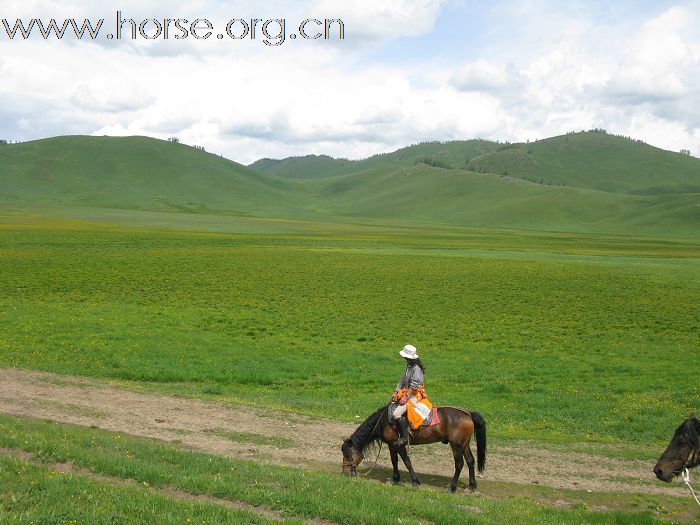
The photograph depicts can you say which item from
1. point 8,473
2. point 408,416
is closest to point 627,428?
point 408,416

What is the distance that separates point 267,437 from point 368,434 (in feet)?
10.9

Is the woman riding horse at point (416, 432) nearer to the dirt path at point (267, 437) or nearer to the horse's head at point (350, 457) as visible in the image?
the horse's head at point (350, 457)

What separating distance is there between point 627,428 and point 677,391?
482cm

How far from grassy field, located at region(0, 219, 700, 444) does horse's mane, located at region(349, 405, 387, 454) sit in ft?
17.3

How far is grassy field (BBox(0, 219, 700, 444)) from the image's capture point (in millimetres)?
20875

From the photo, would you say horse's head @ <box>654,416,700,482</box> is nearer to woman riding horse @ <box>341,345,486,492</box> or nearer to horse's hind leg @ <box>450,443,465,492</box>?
woman riding horse @ <box>341,345,486,492</box>

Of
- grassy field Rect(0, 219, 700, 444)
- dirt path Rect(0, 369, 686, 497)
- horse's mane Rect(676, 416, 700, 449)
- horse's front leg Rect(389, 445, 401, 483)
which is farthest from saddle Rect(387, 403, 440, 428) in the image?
grassy field Rect(0, 219, 700, 444)

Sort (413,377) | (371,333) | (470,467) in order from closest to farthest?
(470,467) → (413,377) → (371,333)

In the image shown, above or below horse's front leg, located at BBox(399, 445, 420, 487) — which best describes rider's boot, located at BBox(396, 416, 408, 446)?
above

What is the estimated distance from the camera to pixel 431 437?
13086 millimetres

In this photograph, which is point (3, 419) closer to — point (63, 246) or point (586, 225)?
point (63, 246)

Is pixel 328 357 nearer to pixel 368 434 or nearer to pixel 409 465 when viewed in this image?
pixel 368 434

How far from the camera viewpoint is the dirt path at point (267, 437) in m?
13.8

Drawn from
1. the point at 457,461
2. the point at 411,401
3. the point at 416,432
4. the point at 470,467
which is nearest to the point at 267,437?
the point at 416,432
